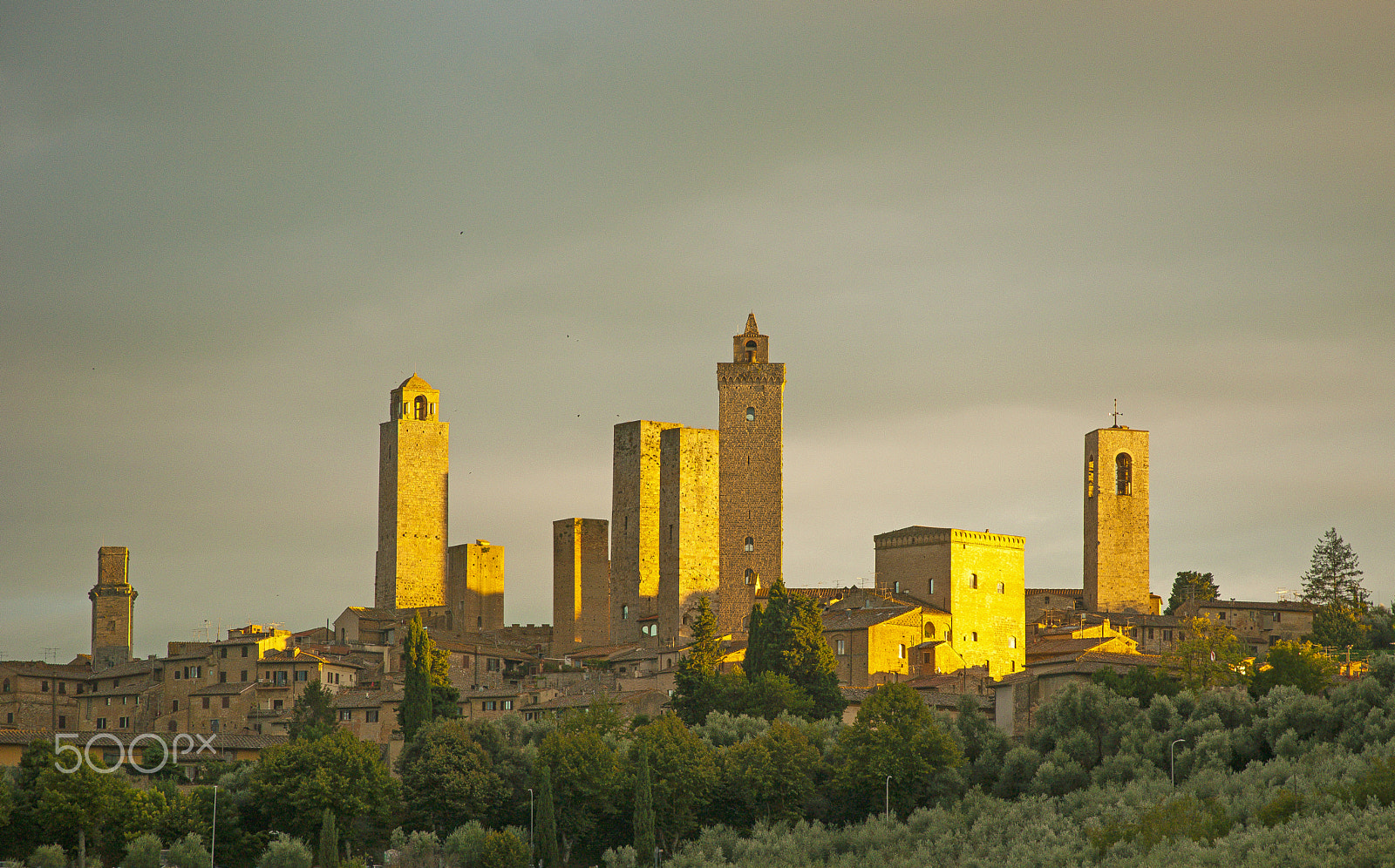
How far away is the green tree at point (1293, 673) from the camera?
2025 inches

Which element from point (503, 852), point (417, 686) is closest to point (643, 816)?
point (503, 852)

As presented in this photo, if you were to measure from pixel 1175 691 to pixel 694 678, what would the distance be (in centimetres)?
1354

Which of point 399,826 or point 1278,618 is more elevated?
point 1278,618

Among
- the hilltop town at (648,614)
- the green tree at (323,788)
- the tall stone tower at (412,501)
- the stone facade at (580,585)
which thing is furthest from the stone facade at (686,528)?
the green tree at (323,788)

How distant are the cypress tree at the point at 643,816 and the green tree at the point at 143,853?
10.8 m

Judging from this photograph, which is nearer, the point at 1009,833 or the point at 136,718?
the point at 1009,833

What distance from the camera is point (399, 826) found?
167 feet

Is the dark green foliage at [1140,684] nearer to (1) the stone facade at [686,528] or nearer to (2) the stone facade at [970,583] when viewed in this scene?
(2) the stone facade at [970,583]

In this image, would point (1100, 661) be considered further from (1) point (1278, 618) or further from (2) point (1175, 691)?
(1) point (1278, 618)

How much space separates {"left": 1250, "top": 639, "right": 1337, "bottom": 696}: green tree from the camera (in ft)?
169

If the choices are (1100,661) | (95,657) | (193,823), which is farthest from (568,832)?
(95,657)

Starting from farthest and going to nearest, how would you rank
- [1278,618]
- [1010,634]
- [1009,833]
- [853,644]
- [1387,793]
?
[1278,618]
[1010,634]
[853,644]
[1009,833]
[1387,793]

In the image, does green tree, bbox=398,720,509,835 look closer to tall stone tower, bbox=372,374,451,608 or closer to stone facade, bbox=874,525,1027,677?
stone facade, bbox=874,525,1027,677

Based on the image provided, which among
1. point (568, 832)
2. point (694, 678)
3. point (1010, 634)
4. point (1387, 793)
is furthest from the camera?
point (1010, 634)
